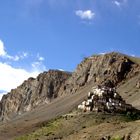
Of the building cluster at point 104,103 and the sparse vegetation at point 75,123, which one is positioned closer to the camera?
the sparse vegetation at point 75,123

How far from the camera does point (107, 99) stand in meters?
126

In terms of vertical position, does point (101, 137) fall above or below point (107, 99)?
below

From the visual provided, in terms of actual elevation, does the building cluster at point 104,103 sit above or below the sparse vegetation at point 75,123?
above

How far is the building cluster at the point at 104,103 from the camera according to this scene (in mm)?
120375

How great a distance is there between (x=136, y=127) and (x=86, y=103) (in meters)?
55.8

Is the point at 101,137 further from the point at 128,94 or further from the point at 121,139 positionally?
the point at 128,94

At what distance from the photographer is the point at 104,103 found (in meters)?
123

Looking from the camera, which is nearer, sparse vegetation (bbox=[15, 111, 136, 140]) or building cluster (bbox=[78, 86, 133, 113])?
sparse vegetation (bbox=[15, 111, 136, 140])

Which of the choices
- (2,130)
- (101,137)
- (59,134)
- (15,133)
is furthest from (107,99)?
(101,137)

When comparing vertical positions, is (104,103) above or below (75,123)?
above

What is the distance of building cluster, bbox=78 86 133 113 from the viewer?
120 metres

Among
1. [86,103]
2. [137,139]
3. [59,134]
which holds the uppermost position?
[86,103]

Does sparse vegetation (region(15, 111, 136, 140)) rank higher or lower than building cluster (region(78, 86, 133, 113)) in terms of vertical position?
lower

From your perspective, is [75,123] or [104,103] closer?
[75,123]
